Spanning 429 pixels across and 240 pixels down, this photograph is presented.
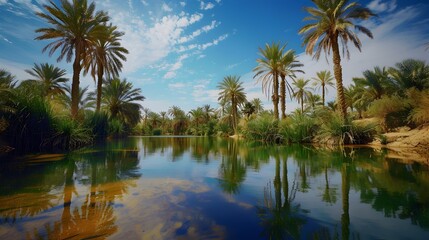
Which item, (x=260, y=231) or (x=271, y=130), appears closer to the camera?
(x=260, y=231)

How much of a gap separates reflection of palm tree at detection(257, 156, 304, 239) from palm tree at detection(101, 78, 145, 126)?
118 ft

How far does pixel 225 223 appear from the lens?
298cm

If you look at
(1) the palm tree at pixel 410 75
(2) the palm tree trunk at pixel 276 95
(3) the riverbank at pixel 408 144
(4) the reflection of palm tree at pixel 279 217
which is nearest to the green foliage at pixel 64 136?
(4) the reflection of palm tree at pixel 279 217

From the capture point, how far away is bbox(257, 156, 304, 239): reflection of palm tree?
268cm

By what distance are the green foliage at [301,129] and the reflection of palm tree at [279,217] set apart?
15.3 meters

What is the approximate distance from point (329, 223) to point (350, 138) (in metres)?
14.3

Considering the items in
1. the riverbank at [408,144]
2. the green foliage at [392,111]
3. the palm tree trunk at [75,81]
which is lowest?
the riverbank at [408,144]

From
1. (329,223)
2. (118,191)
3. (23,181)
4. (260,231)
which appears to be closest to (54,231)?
(118,191)

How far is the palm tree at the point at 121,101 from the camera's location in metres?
35.7

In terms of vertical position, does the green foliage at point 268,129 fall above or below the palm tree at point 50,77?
below

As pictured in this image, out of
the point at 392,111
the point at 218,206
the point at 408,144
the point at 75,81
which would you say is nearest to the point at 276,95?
the point at 392,111

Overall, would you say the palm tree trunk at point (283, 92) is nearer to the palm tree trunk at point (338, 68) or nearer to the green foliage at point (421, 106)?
the palm tree trunk at point (338, 68)

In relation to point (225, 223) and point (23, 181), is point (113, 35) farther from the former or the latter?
point (225, 223)

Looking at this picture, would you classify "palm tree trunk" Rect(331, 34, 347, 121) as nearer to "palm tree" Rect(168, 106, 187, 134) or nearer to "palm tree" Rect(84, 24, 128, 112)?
"palm tree" Rect(84, 24, 128, 112)
